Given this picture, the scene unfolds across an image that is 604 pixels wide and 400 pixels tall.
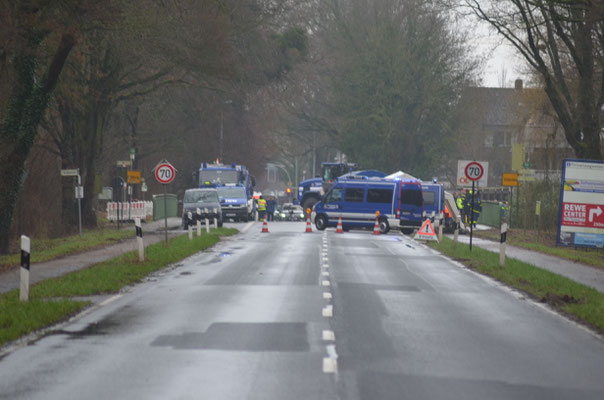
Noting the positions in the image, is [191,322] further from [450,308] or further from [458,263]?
[458,263]

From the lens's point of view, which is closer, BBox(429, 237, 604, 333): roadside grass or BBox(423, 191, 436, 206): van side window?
BBox(429, 237, 604, 333): roadside grass

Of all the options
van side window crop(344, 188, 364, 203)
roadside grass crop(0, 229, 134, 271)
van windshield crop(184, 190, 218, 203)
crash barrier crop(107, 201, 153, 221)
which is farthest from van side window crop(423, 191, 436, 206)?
roadside grass crop(0, 229, 134, 271)

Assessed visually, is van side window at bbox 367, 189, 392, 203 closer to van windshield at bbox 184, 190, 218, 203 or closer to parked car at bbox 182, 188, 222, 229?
parked car at bbox 182, 188, 222, 229

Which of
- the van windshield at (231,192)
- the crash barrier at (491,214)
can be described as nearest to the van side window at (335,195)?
the crash barrier at (491,214)

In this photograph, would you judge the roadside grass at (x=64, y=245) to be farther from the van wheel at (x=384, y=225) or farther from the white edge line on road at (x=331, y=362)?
the white edge line on road at (x=331, y=362)

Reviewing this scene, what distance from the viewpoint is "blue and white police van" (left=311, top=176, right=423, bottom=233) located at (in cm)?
4216

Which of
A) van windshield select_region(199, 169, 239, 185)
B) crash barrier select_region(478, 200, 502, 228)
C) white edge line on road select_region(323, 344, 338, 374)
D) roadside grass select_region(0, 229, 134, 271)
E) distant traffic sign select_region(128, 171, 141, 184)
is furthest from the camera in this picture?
van windshield select_region(199, 169, 239, 185)

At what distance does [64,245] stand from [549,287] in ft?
52.1

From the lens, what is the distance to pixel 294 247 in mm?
29453

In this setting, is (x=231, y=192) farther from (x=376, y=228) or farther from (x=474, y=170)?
(x=474, y=170)

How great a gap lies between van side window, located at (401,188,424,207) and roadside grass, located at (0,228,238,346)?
17076mm

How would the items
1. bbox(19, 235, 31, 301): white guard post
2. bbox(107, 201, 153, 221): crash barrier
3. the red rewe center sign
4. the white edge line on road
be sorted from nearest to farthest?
the white edge line on road → bbox(19, 235, 31, 301): white guard post → the red rewe center sign → bbox(107, 201, 153, 221): crash barrier

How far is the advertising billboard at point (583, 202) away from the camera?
2819 centimetres

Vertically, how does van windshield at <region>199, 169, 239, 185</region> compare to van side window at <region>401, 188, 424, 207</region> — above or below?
above
